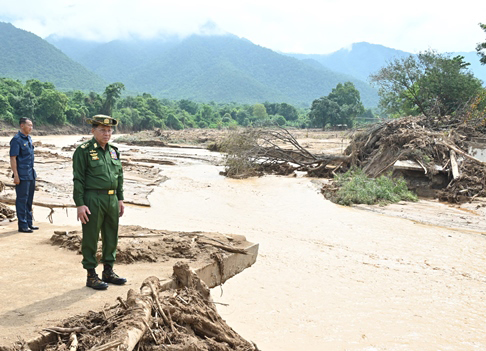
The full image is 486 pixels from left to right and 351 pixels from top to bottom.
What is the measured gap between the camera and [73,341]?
120 inches

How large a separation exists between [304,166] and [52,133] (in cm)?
4016

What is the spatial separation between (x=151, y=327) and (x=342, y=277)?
4.40 metres

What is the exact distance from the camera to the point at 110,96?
62.4 metres

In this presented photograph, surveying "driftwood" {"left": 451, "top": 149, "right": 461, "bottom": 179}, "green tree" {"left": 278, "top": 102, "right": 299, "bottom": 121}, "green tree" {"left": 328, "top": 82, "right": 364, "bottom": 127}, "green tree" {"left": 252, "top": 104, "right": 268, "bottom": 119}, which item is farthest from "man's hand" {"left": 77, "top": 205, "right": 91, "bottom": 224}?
"green tree" {"left": 278, "top": 102, "right": 299, "bottom": 121}

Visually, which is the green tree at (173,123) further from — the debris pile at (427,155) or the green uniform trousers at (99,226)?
the green uniform trousers at (99,226)

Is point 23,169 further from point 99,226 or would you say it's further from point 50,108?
point 50,108

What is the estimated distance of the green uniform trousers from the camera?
4.19 metres

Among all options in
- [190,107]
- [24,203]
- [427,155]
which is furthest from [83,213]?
[190,107]

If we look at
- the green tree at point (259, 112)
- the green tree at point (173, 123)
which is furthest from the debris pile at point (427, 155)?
the green tree at point (259, 112)

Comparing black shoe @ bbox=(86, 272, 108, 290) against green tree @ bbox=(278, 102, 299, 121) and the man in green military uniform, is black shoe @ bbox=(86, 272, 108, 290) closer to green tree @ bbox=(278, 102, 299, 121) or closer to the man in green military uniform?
the man in green military uniform

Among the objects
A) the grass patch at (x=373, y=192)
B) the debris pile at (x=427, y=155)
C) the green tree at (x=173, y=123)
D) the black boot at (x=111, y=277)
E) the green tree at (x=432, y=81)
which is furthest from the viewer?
the green tree at (x=173, y=123)

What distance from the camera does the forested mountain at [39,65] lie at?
16212cm

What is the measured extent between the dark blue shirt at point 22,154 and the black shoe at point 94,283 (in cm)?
317

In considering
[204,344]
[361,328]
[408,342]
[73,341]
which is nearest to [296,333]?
[361,328]
